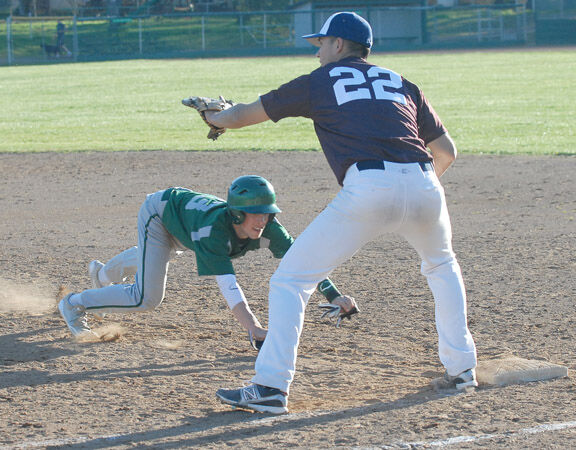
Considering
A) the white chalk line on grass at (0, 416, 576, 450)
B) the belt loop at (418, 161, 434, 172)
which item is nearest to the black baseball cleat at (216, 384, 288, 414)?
the white chalk line on grass at (0, 416, 576, 450)

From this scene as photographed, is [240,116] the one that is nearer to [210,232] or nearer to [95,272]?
[210,232]

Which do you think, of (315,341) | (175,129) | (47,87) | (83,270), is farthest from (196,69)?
(315,341)

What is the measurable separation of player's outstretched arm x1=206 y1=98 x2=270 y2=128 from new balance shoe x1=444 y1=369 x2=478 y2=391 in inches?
65.8

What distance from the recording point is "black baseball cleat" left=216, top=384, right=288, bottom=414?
4.09 m

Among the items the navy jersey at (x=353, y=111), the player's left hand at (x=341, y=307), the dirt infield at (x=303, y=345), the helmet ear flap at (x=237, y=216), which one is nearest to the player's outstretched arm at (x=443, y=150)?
the navy jersey at (x=353, y=111)

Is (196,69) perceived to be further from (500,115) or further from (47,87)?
(500,115)

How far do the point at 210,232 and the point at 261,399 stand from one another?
40.0 inches

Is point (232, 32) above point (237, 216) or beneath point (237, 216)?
above

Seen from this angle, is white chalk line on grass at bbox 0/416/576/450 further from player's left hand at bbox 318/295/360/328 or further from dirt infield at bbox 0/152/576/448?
player's left hand at bbox 318/295/360/328

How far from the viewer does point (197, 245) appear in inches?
183

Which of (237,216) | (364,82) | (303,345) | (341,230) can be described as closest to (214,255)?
(237,216)

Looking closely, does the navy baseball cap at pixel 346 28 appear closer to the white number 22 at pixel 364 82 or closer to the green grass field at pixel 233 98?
the white number 22 at pixel 364 82

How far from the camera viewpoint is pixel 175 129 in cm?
1733

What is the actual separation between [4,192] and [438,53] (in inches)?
1317
